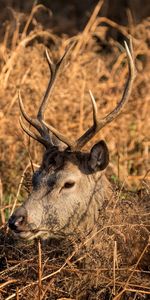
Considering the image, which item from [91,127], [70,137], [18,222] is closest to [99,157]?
[91,127]

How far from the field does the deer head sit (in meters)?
0.18

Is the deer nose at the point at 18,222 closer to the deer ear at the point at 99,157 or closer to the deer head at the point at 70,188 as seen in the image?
the deer head at the point at 70,188

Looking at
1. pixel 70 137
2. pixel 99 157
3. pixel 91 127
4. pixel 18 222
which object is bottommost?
pixel 18 222

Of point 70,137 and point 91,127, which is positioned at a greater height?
point 70,137

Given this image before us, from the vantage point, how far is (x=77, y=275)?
609 cm

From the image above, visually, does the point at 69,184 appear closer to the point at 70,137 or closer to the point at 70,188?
the point at 70,188

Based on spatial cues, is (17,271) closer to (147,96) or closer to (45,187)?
(45,187)

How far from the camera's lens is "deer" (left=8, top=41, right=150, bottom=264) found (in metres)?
6.32

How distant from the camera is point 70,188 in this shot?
6465 millimetres

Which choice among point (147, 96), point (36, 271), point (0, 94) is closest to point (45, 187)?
point (36, 271)

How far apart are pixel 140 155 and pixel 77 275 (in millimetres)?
4057

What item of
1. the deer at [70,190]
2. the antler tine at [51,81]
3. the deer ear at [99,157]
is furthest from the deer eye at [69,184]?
the antler tine at [51,81]

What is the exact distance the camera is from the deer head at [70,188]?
633 cm

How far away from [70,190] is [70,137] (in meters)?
3.52
